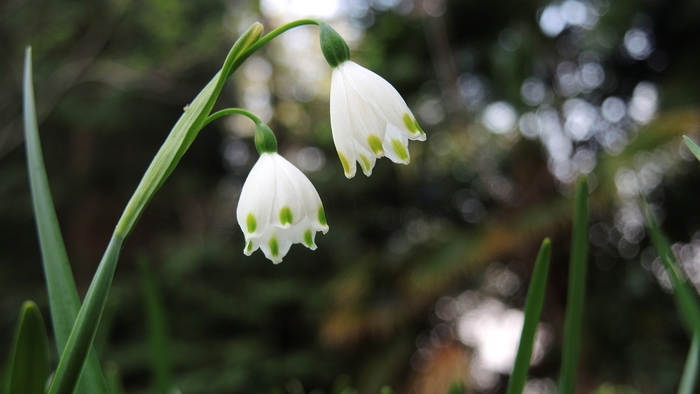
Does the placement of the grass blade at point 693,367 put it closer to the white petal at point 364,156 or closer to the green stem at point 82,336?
the white petal at point 364,156

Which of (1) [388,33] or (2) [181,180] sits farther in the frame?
(2) [181,180]

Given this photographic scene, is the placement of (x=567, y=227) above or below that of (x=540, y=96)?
below

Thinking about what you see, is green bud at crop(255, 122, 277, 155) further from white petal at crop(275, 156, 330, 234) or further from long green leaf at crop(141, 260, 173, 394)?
long green leaf at crop(141, 260, 173, 394)

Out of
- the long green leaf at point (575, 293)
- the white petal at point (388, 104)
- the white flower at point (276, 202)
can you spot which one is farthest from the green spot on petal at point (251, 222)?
the long green leaf at point (575, 293)

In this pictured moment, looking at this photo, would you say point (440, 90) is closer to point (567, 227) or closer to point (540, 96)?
point (540, 96)

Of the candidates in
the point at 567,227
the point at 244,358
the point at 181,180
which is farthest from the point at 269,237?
the point at 181,180

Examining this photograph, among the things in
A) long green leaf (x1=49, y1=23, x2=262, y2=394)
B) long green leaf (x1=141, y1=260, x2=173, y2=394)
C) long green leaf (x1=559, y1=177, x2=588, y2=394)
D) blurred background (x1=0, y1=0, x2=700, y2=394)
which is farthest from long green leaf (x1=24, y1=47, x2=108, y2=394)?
blurred background (x1=0, y1=0, x2=700, y2=394)

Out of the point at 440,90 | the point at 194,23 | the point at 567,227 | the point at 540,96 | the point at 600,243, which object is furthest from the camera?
the point at 194,23
